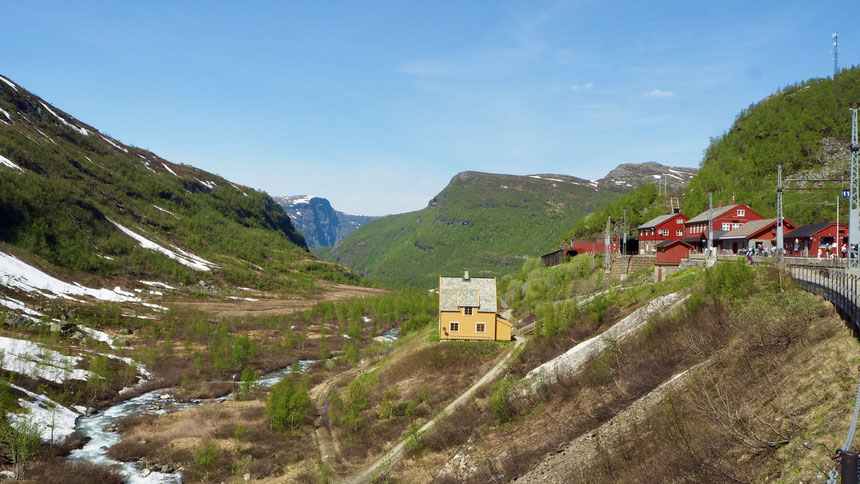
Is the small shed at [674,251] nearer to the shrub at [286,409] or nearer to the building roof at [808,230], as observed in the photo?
the building roof at [808,230]

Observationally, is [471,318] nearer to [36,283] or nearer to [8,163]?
[36,283]

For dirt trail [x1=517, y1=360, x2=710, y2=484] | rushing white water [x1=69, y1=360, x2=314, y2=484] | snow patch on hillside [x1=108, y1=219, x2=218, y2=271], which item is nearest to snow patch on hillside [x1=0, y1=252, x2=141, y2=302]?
rushing white water [x1=69, y1=360, x2=314, y2=484]

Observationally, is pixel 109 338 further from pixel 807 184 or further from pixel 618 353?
pixel 807 184

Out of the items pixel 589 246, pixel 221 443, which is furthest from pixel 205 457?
pixel 589 246

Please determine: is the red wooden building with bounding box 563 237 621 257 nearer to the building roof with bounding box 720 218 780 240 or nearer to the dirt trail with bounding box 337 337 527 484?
the building roof with bounding box 720 218 780 240

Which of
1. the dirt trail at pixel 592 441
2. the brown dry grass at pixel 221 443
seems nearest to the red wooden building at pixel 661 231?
the dirt trail at pixel 592 441

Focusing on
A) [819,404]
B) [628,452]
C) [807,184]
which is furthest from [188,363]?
[807,184]

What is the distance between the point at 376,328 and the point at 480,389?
69.1 meters

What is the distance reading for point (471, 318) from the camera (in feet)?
178

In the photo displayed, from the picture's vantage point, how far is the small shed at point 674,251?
53.4 m

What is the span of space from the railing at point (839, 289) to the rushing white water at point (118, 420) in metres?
38.6

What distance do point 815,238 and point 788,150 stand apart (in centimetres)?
5593

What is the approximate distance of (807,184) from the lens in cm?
8394

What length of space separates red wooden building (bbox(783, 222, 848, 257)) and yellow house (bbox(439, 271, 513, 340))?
2943cm
